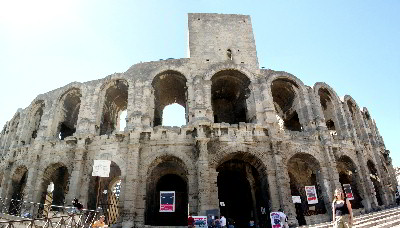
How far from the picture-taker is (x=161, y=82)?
61.4 feet

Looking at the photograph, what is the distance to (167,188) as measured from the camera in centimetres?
1769

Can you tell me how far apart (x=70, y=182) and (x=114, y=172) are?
414 centimetres

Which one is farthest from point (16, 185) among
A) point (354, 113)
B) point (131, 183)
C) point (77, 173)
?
point (354, 113)

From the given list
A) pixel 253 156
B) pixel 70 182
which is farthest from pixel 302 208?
pixel 70 182

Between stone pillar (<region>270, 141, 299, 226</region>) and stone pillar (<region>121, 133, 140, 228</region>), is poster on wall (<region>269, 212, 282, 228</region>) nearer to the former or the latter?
stone pillar (<region>270, 141, 299, 226</region>)

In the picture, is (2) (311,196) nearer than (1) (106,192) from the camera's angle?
Yes

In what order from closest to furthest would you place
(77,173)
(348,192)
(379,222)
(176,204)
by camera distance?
(379,222) < (77,173) < (348,192) < (176,204)

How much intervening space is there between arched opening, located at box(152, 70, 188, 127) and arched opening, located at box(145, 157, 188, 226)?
356 centimetres

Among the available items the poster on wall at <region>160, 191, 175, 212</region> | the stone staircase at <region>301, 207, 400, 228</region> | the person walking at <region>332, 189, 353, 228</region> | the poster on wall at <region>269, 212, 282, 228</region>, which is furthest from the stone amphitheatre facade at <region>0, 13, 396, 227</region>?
the person walking at <region>332, 189, 353, 228</region>

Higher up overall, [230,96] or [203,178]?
[230,96]

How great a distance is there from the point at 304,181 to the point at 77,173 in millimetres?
13768

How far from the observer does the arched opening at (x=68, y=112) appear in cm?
1869

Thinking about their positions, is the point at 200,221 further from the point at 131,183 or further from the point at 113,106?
the point at 113,106

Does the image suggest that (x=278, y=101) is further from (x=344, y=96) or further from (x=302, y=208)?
(x=302, y=208)
